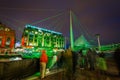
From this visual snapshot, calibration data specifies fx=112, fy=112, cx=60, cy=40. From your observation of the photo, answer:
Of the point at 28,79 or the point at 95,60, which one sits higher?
the point at 95,60

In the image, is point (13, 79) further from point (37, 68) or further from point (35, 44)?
point (35, 44)

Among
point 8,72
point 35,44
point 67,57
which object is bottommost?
point 8,72

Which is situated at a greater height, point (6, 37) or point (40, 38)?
point (40, 38)

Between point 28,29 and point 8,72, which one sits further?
point 28,29

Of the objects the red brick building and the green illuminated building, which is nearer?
the red brick building

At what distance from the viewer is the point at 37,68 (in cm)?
916

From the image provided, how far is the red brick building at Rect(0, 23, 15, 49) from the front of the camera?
40175 mm

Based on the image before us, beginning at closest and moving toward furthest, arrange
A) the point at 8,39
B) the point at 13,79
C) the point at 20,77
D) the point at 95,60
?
the point at 13,79 → the point at 20,77 → the point at 95,60 → the point at 8,39

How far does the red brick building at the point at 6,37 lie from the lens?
4017 cm

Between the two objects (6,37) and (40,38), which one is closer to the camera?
(6,37)

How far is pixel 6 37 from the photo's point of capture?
41531 mm

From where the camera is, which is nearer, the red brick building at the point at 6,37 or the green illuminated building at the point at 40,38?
the red brick building at the point at 6,37

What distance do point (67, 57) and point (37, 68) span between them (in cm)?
342

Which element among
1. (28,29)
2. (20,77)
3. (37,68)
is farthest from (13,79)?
(28,29)
